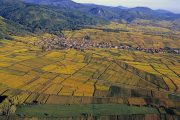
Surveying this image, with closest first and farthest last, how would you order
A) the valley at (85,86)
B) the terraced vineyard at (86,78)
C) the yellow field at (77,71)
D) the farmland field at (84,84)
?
1. the valley at (85,86)
2. the farmland field at (84,84)
3. the terraced vineyard at (86,78)
4. the yellow field at (77,71)

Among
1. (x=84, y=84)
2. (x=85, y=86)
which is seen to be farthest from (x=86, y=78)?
(x=85, y=86)

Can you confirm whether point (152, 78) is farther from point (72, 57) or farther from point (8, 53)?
point (8, 53)

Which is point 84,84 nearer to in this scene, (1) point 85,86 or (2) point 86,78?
(1) point 85,86

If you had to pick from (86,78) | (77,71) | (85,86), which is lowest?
(77,71)

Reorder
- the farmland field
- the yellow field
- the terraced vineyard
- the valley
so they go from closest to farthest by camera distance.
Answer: the valley
the farmland field
the terraced vineyard
the yellow field

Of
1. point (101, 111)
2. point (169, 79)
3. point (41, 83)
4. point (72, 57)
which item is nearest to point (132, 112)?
point (101, 111)

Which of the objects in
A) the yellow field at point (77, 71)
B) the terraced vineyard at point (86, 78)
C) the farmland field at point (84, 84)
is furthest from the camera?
the yellow field at point (77, 71)

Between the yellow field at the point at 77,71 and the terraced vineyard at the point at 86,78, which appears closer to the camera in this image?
the terraced vineyard at the point at 86,78

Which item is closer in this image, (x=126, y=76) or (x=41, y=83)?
(x=41, y=83)
